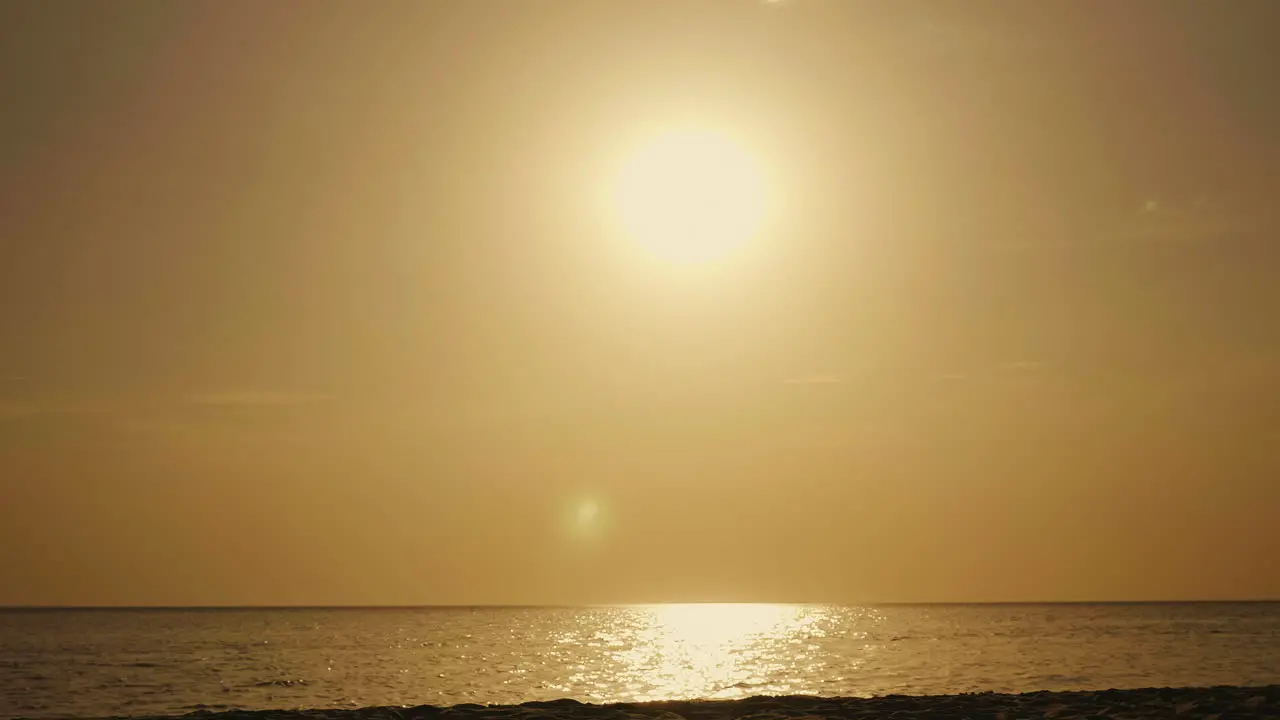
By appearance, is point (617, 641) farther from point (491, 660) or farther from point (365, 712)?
point (365, 712)

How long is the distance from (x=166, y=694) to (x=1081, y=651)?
166 feet

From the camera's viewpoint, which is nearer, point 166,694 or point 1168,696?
point 1168,696

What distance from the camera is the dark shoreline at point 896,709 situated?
30156 millimetres

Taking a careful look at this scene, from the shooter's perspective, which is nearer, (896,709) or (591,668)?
(896,709)

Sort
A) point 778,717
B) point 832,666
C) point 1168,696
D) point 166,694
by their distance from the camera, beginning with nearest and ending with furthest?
point 778,717, point 1168,696, point 166,694, point 832,666

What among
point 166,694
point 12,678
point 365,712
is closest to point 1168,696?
point 365,712

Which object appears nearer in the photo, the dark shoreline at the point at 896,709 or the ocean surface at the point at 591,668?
the dark shoreline at the point at 896,709

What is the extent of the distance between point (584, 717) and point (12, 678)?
4267 centimetres

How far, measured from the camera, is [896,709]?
106 feet

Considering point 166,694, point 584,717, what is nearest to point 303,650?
point 166,694

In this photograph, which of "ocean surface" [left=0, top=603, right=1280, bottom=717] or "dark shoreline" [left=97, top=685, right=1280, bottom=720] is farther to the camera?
"ocean surface" [left=0, top=603, right=1280, bottom=717]

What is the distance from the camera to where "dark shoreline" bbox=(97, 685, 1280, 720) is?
30156mm

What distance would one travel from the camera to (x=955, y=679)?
49.3 meters

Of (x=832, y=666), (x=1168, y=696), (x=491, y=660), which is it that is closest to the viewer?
(x=1168, y=696)
